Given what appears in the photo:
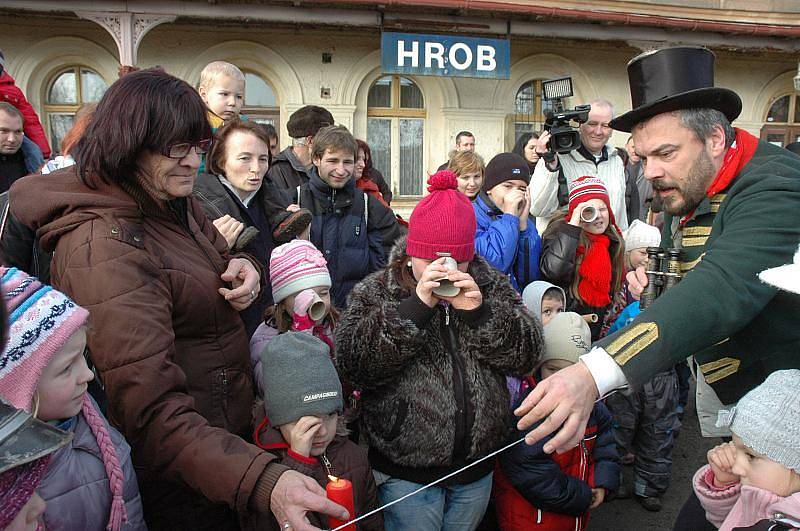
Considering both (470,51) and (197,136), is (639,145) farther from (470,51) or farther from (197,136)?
(470,51)

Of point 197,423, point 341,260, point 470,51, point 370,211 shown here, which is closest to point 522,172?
point 370,211

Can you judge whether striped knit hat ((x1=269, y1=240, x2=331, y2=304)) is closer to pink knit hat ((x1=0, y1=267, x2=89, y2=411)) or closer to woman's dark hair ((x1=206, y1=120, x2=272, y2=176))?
woman's dark hair ((x1=206, y1=120, x2=272, y2=176))

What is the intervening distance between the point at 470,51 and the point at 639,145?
29.3ft

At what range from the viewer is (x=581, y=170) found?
4668 mm

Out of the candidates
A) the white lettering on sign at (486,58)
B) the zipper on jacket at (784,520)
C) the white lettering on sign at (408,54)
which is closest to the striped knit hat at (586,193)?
the zipper on jacket at (784,520)

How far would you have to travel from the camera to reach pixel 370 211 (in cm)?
427

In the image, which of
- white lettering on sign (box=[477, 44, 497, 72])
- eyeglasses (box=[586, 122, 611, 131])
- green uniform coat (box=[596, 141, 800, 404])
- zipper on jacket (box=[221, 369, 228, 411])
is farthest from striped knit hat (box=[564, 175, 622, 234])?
white lettering on sign (box=[477, 44, 497, 72])

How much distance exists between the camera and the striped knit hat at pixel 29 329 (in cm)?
141

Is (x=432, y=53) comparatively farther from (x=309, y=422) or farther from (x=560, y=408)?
(x=560, y=408)

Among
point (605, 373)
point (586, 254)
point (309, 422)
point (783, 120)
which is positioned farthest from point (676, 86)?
point (783, 120)

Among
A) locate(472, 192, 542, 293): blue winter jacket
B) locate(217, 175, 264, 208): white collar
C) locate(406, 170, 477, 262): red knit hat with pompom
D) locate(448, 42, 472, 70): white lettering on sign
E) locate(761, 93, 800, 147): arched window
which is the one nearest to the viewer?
locate(406, 170, 477, 262): red knit hat with pompom

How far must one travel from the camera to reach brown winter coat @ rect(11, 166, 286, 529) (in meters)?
1.56

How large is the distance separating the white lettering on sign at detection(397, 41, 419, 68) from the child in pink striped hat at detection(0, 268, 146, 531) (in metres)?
9.49

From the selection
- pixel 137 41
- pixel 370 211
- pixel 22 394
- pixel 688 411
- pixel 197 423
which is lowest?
pixel 688 411
